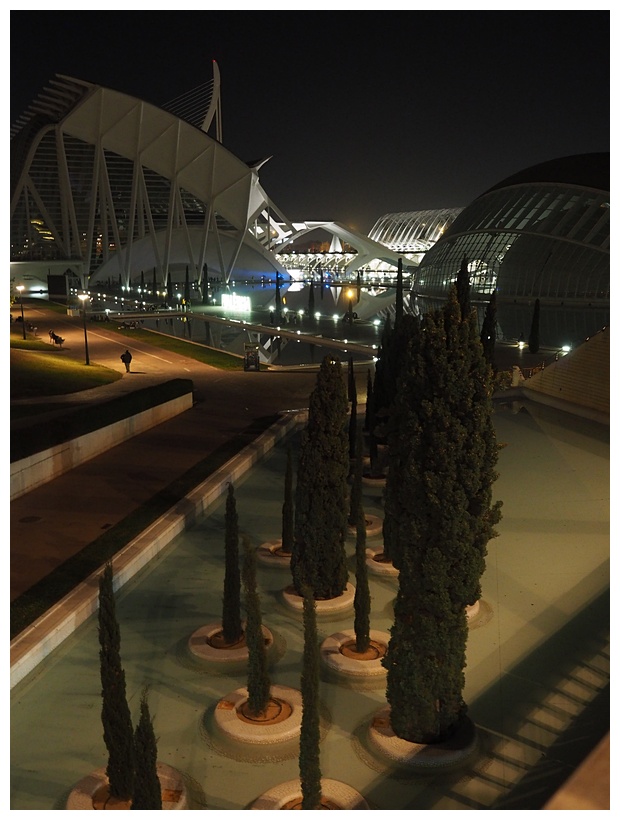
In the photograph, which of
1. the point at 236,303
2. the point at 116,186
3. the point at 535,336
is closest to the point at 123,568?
the point at 535,336

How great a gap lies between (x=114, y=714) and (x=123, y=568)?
4582mm

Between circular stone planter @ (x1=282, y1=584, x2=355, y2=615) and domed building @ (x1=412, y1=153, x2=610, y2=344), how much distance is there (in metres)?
30.3

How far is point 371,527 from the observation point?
1418 cm

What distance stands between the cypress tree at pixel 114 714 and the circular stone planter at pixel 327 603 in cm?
410

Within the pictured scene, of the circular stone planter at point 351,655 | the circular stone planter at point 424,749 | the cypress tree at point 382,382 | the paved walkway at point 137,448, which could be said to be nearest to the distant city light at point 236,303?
the paved walkway at point 137,448

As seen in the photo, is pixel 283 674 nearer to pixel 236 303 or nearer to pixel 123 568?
pixel 123 568

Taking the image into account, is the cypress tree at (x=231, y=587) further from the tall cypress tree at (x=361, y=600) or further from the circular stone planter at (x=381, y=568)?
the circular stone planter at (x=381, y=568)

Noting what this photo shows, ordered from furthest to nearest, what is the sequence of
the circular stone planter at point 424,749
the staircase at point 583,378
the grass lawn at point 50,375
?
the grass lawn at point 50,375 < the staircase at point 583,378 < the circular stone planter at point 424,749

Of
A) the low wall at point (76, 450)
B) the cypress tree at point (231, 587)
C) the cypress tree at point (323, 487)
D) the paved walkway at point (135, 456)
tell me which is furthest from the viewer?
the low wall at point (76, 450)

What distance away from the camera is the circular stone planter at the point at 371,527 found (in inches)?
551

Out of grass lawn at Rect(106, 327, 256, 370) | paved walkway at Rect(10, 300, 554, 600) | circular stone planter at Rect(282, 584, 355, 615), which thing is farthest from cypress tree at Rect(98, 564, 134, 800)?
grass lawn at Rect(106, 327, 256, 370)

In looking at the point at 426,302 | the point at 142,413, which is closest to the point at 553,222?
the point at 426,302

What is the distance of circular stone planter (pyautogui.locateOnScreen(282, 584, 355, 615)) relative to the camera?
10.9 meters

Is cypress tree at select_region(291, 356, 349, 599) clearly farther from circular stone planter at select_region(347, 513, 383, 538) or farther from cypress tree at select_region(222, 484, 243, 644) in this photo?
circular stone planter at select_region(347, 513, 383, 538)
